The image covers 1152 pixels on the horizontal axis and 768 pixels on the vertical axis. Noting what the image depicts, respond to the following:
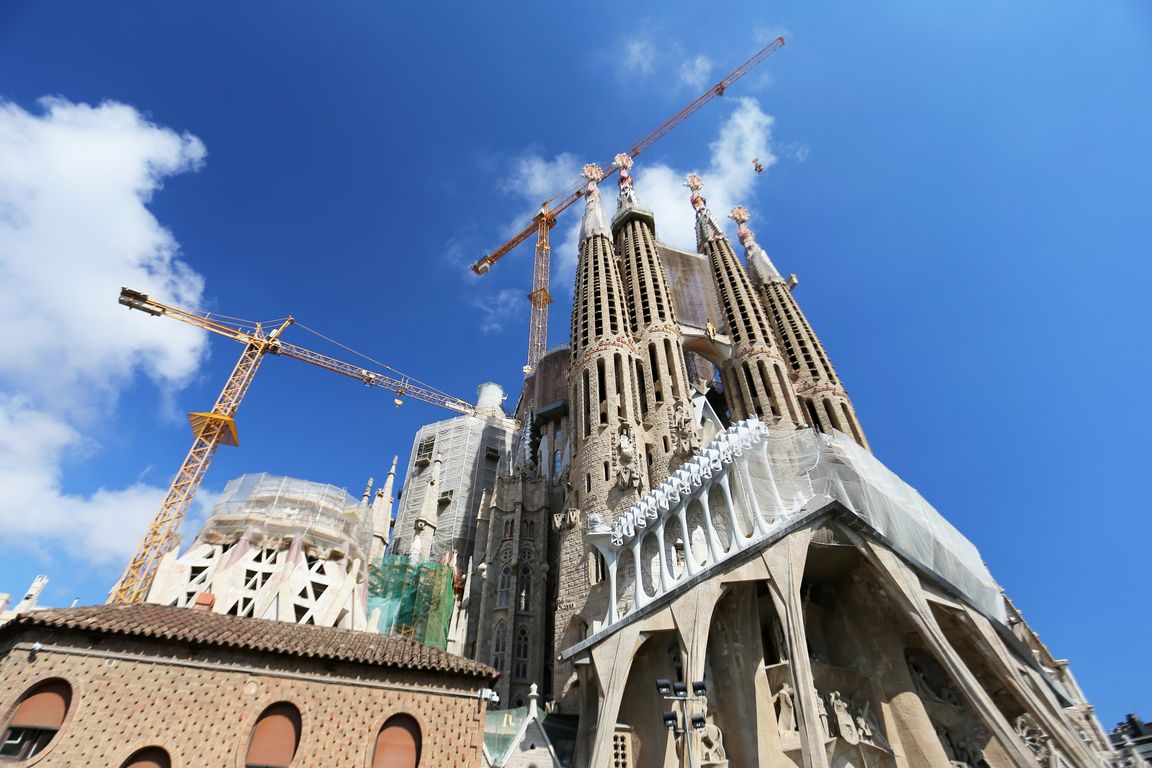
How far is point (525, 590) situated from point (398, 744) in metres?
16.1

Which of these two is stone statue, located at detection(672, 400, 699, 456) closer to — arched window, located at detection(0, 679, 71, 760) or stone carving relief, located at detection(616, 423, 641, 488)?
stone carving relief, located at detection(616, 423, 641, 488)

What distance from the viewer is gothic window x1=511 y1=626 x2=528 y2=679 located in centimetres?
2895

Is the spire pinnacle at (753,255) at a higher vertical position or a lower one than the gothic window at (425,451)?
higher

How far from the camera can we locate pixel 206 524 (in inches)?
997

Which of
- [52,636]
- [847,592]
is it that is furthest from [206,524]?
[847,592]

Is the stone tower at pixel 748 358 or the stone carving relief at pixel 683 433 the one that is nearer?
the stone carving relief at pixel 683 433

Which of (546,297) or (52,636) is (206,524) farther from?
(546,297)

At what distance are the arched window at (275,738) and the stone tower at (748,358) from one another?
27.8 metres

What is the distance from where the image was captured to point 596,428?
30.6m

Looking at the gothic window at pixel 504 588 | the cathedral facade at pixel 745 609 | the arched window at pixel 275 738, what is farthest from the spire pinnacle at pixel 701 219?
the arched window at pixel 275 738

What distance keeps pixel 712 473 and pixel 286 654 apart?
15847 millimetres

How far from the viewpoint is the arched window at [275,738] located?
1470 centimetres

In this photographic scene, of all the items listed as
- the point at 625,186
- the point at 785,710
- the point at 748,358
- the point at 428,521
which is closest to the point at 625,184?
the point at 625,186

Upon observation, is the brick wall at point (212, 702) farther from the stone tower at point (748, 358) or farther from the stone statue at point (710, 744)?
the stone tower at point (748, 358)
